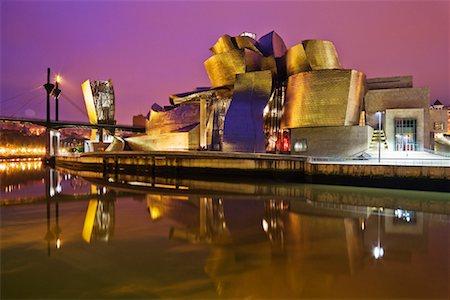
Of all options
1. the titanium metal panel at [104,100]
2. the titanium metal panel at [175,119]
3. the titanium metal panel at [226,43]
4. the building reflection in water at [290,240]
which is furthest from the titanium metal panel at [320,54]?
the titanium metal panel at [104,100]

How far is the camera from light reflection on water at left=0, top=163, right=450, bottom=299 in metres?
5.37

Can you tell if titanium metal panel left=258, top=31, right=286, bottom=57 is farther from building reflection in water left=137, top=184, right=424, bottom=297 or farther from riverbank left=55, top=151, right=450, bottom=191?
building reflection in water left=137, top=184, right=424, bottom=297

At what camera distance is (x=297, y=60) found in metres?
28.5

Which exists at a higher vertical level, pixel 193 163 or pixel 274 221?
Result: pixel 193 163

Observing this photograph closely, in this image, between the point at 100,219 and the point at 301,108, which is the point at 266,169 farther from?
the point at 100,219

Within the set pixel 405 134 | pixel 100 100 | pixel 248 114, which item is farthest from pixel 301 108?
pixel 100 100

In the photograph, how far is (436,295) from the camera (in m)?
5.10

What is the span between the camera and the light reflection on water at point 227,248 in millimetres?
5373

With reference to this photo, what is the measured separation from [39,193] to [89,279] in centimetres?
1329

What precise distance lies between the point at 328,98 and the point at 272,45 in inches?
400

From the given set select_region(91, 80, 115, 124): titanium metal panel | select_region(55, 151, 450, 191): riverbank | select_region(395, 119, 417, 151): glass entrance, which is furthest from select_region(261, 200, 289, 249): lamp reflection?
select_region(91, 80, 115, 124): titanium metal panel

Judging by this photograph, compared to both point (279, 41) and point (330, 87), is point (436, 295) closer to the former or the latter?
point (330, 87)

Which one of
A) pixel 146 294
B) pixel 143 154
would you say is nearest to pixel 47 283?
pixel 146 294

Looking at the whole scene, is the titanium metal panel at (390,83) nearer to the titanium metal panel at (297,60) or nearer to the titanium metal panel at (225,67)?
the titanium metal panel at (297,60)
